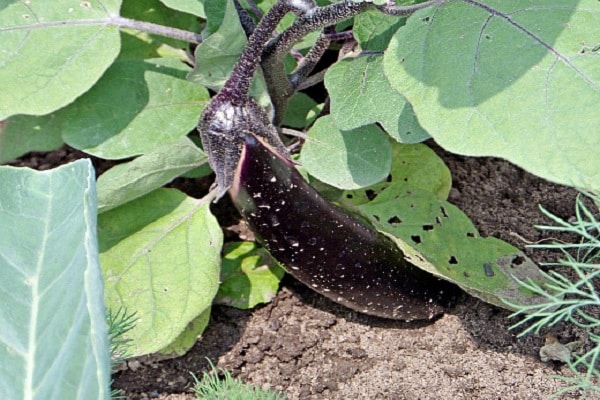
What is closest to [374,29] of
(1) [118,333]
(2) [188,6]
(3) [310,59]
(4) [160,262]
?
(3) [310,59]

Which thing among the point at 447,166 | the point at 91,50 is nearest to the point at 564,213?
the point at 447,166

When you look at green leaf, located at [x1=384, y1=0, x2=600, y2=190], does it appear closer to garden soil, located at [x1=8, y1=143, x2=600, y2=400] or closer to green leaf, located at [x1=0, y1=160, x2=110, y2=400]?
garden soil, located at [x1=8, y1=143, x2=600, y2=400]

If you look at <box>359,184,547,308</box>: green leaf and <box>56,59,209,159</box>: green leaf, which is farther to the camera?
<box>56,59,209,159</box>: green leaf

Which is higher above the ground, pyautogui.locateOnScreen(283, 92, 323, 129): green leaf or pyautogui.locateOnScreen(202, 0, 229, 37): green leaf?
pyautogui.locateOnScreen(202, 0, 229, 37): green leaf

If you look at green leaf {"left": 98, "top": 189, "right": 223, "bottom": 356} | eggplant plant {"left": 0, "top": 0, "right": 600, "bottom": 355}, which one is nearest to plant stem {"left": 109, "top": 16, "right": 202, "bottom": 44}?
eggplant plant {"left": 0, "top": 0, "right": 600, "bottom": 355}

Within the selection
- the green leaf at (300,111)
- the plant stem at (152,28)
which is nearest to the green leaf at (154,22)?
the plant stem at (152,28)

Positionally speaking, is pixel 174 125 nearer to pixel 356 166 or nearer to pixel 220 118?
pixel 220 118

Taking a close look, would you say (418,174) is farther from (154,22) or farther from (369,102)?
(154,22)
